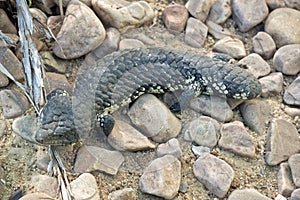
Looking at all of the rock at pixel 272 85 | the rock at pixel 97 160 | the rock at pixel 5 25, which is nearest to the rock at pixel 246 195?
the rock at pixel 97 160

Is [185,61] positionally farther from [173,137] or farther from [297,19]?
[297,19]

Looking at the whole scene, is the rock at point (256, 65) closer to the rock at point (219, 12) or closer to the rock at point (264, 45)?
the rock at point (264, 45)

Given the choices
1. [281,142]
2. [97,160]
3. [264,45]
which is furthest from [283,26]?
[97,160]

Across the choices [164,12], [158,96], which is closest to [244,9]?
[164,12]

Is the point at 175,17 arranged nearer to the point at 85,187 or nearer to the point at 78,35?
the point at 78,35

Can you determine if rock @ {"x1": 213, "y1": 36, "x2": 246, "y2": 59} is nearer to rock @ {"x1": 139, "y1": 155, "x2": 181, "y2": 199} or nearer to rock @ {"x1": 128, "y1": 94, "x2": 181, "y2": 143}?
rock @ {"x1": 128, "y1": 94, "x2": 181, "y2": 143}
